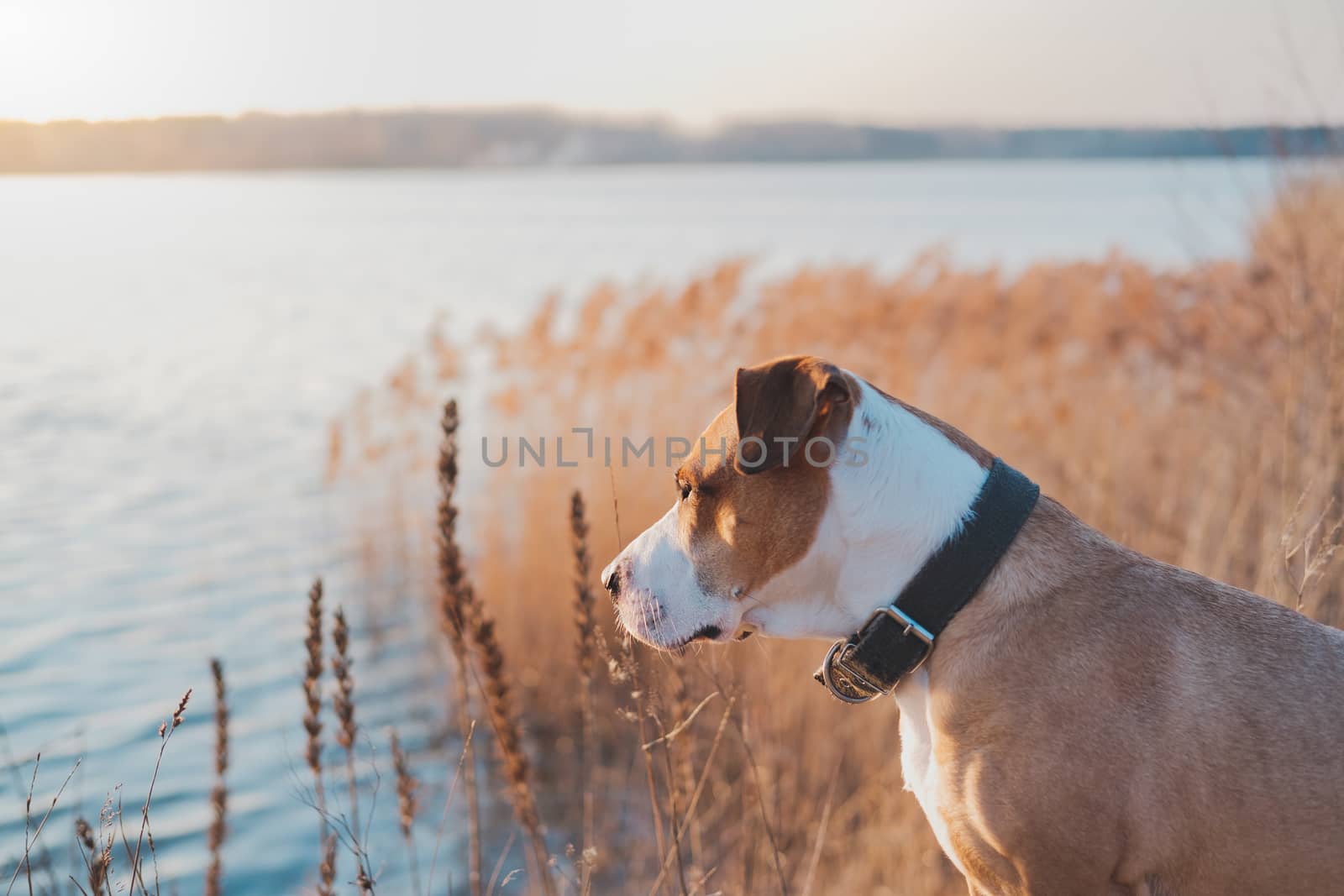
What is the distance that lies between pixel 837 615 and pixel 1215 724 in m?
0.85

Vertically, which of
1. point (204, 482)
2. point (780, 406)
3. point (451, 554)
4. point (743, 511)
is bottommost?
point (204, 482)

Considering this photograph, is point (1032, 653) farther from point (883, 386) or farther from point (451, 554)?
point (883, 386)

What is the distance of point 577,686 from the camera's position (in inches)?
299

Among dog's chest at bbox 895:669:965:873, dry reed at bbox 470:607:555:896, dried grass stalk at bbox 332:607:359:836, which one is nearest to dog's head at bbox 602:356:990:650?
dog's chest at bbox 895:669:965:873

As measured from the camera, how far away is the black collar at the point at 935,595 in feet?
8.17

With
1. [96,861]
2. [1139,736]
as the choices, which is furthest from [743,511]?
[96,861]

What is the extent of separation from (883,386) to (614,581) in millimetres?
5934

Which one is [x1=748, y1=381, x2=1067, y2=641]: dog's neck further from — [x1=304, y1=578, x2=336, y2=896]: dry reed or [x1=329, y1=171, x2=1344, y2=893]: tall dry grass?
[x1=304, y1=578, x2=336, y2=896]: dry reed

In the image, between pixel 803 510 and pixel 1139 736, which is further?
pixel 803 510

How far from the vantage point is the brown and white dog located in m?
2.26

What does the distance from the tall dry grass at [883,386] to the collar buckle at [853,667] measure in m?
0.27

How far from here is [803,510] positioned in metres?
2.62

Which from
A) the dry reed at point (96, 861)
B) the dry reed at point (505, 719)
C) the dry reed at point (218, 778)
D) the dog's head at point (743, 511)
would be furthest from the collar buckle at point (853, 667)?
the dry reed at point (96, 861)

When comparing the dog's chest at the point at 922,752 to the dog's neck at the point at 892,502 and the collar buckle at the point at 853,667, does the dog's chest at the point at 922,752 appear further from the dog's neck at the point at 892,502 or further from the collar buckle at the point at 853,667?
the dog's neck at the point at 892,502
